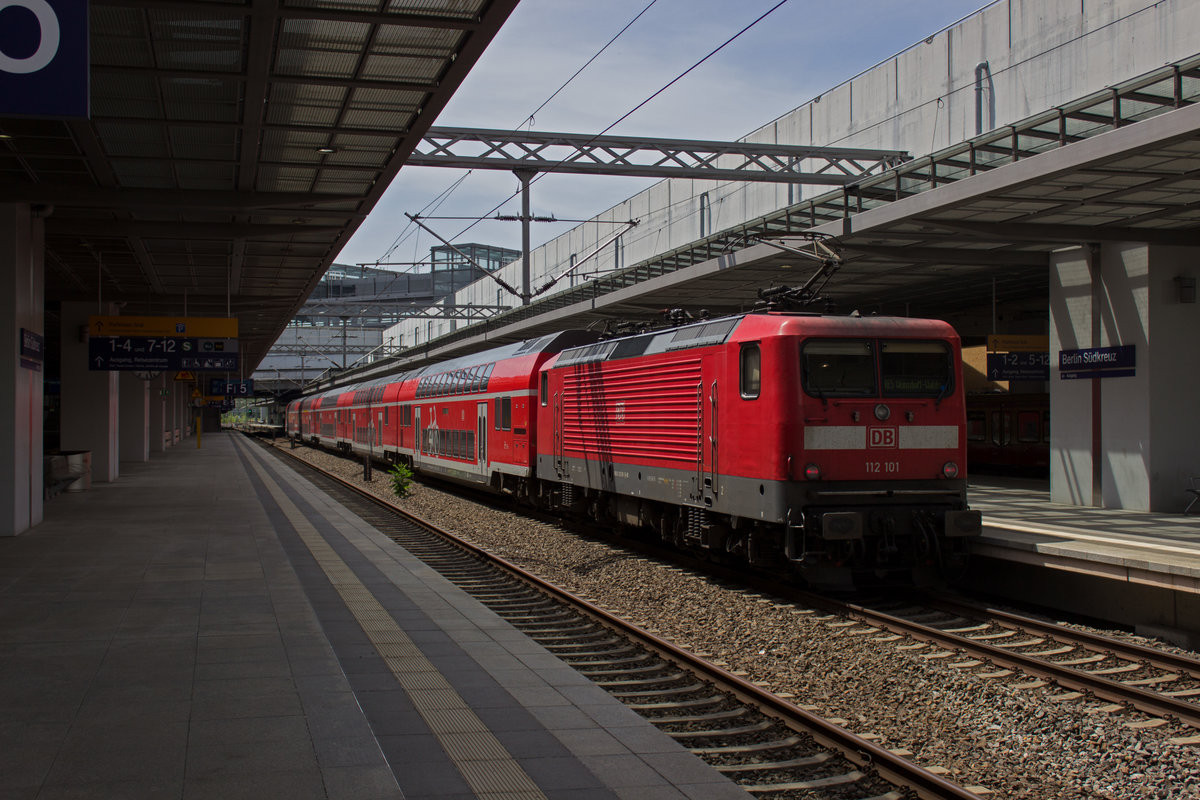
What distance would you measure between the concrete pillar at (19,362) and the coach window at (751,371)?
1031 cm

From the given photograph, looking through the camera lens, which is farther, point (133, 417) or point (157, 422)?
point (157, 422)

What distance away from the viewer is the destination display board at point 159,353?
68.3ft

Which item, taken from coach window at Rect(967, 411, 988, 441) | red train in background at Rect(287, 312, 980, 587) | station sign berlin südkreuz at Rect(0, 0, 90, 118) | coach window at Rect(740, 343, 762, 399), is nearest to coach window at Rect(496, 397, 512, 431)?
red train in background at Rect(287, 312, 980, 587)

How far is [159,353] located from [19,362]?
23.2 feet

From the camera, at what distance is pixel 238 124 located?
1259 cm

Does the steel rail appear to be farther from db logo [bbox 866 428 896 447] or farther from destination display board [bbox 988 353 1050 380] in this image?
destination display board [bbox 988 353 1050 380]

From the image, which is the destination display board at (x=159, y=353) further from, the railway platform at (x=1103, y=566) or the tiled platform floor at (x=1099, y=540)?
the railway platform at (x=1103, y=566)

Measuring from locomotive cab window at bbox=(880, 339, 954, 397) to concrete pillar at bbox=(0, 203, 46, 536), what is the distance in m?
11.8

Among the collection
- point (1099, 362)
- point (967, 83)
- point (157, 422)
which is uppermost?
point (967, 83)

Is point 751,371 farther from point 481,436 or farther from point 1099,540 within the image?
point 481,436

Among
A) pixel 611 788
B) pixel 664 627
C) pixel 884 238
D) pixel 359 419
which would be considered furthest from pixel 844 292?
pixel 359 419

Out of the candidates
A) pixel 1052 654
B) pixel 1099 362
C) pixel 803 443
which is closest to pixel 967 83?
pixel 1099 362

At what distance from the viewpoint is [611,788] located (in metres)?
4.96

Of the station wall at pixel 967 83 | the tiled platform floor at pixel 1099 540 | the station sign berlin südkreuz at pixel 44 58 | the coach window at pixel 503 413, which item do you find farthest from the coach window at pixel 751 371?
the station wall at pixel 967 83
